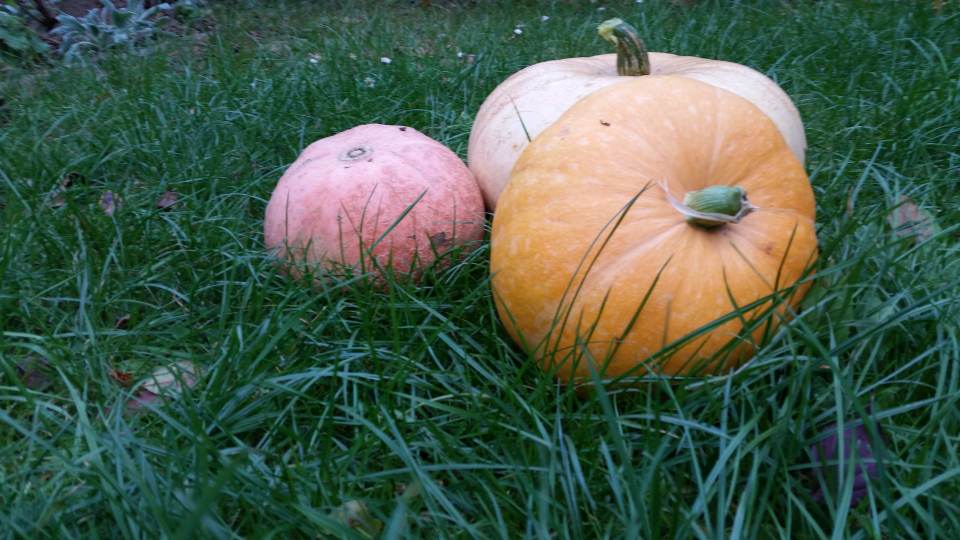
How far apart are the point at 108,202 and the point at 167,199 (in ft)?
0.71

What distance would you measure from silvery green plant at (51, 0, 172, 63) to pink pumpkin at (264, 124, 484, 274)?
2.99 metres

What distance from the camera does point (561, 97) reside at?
2.29 meters

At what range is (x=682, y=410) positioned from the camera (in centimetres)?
151

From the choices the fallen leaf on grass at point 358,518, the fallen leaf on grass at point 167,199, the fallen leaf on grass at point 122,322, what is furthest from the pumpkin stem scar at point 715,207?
the fallen leaf on grass at point 167,199

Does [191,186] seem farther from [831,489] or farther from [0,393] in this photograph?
[831,489]

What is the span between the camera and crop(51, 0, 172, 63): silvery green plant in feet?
15.0

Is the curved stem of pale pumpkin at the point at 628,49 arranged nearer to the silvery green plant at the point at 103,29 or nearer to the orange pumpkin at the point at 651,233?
the orange pumpkin at the point at 651,233

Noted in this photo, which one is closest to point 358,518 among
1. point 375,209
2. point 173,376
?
point 173,376

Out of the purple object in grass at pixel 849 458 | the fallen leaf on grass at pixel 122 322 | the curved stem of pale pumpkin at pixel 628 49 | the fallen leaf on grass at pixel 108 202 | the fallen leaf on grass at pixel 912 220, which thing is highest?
the curved stem of pale pumpkin at pixel 628 49

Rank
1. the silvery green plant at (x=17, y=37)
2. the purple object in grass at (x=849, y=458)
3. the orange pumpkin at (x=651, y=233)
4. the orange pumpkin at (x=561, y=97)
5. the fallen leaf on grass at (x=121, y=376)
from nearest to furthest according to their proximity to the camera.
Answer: the purple object in grass at (x=849, y=458), the orange pumpkin at (x=651, y=233), the fallen leaf on grass at (x=121, y=376), the orange pumpkin at (x=561, y=97), the silvery green plant at (x=17, y=37)

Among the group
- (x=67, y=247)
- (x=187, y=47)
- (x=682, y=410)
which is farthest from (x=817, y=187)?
(x=187, y=47)

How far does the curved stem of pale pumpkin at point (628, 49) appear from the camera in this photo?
92.2 inches

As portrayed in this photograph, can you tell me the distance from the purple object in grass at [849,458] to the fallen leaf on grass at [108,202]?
222 centimetres

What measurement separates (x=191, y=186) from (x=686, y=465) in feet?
6.53
